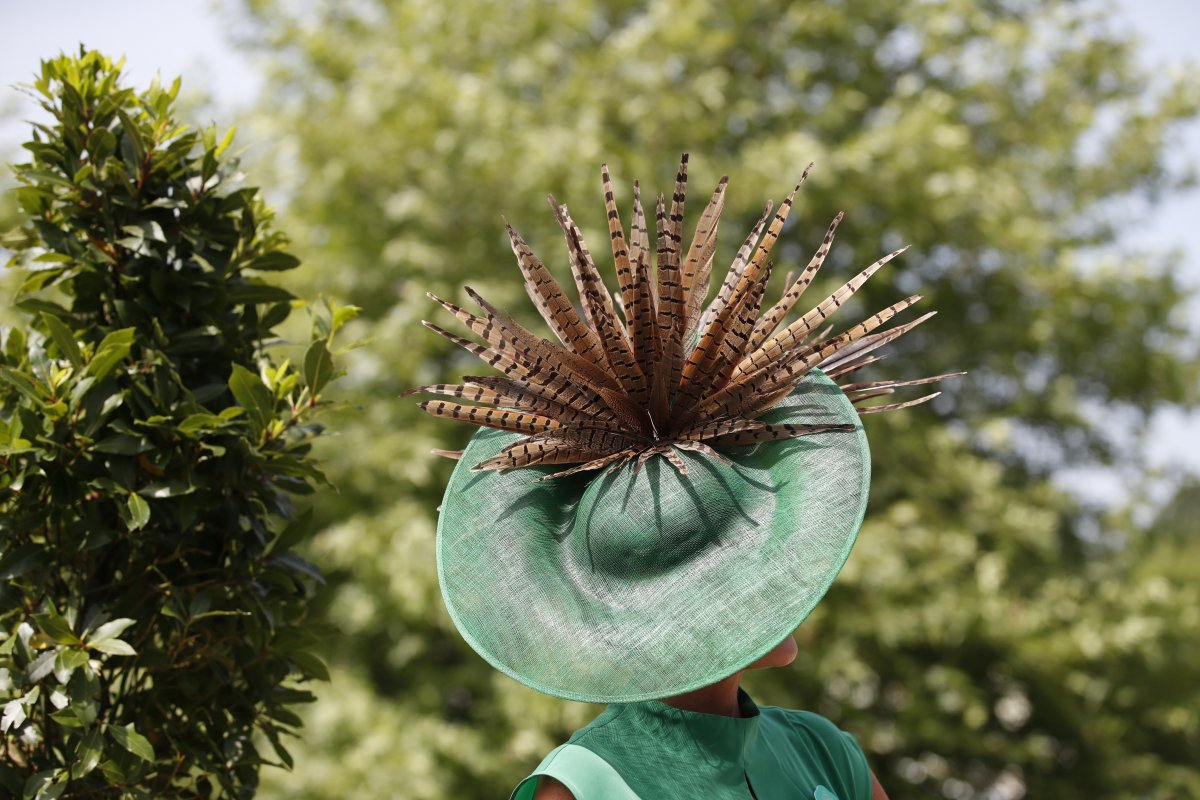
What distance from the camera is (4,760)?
1.85 m

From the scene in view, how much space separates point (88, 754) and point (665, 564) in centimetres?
98

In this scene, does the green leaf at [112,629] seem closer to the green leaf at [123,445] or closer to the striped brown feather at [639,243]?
the green leaf at [123,445]

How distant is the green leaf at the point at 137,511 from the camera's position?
1.78 meters

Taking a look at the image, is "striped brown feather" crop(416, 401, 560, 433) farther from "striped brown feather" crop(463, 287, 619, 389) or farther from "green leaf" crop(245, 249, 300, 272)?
"green leaf" crop(245, 249, 300, 272)

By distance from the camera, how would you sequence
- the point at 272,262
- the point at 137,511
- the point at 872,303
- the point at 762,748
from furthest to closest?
the point at 872,303
the point at 272,262
the point at 137,511
the point at 762,748

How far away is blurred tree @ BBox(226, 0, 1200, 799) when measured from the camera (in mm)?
6641

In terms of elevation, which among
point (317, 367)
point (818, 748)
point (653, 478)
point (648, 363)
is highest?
point (317, 367)

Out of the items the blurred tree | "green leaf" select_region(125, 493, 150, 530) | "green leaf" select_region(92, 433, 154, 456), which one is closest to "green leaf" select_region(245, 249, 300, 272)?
"green leaf" select_region(92, 433, 154, 456)

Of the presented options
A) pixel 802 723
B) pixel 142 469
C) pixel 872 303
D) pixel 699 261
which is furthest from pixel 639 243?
pixel 872 303

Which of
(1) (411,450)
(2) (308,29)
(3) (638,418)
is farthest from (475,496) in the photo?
(2) (308,29)

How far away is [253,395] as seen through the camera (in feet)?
6.39

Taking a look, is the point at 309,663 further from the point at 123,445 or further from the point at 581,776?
the point at 581,776

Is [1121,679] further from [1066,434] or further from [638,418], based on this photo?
[638,418]

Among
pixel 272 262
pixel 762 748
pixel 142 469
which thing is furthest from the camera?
pixel 272 262
